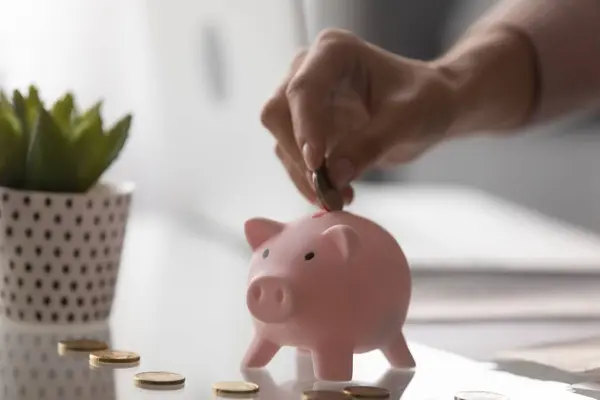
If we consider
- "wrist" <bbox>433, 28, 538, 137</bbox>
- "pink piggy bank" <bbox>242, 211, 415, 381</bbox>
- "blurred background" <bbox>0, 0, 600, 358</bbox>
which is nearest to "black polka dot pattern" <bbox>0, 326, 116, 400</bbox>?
"pink piggy bank" <bbox>242, 211, 415, 381</bbox>

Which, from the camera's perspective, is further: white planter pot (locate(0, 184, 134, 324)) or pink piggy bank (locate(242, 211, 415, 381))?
white planter pot (locate(0, 184, 134, 324))

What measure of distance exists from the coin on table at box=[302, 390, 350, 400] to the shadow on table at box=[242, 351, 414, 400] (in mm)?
26

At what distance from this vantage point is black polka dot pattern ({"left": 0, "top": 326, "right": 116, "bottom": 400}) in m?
0.58

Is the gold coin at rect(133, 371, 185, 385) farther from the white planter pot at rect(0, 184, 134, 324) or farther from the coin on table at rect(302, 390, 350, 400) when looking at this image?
the white planter pot at rect(0, 184, 134, 324)

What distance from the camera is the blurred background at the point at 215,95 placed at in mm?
1278

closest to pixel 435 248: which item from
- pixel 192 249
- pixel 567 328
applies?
pixel 192 249

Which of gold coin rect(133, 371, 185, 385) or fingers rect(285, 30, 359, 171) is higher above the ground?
fingers rect(285, 30, 359, 171)

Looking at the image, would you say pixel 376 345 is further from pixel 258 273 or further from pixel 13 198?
pixel 13 198

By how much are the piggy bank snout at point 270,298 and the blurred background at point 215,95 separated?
0.54 m

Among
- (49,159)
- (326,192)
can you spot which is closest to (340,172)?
(326,192)

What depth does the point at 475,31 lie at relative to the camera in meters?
0.93

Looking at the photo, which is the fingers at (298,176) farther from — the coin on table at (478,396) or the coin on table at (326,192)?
the coin on table at (478,396)

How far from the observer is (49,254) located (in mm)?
775

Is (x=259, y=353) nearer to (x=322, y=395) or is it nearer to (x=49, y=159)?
(x=322, y=395)
